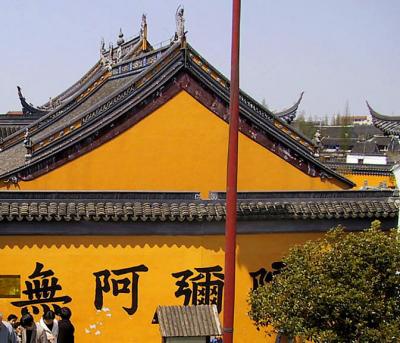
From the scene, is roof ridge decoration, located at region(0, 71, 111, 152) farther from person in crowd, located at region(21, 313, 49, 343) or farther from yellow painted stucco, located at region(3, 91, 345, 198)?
person in crowd, located at region(21, 313, 49, 343)

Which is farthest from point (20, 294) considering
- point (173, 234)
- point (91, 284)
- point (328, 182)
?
point (328, 182)

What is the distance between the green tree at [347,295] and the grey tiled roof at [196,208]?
2.90 m

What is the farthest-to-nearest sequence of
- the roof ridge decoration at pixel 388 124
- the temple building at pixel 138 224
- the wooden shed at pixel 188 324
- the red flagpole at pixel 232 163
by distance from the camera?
the roof ridge decoration at pixel 388 124
the temple building at pixel 138 224
the wooden shed at pixel 188 324
the red flagpole at pixel 232 163

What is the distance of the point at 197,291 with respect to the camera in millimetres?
11672

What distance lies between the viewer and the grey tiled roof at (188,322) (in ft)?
31.6

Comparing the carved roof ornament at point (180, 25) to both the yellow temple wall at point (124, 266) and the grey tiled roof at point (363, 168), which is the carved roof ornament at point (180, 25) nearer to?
the yellow temple wall at point (124, 266)

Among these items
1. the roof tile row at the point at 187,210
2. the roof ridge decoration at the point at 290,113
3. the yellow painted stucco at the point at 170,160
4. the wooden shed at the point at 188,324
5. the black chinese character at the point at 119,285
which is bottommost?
the wooden shed at the point at 188,324

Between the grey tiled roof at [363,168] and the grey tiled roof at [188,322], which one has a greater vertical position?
the grey tiled roof at [363,168]

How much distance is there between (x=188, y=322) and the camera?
9.80m

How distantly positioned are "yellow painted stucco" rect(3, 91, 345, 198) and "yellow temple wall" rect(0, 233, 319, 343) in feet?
10.6

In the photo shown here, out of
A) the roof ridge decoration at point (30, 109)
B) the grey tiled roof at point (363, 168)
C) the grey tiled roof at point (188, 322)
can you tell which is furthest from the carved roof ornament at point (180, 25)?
the grey tiled roof at point (363, 168)

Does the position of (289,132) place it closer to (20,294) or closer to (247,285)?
(247,285)

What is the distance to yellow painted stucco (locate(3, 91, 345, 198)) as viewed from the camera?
14.5 meters

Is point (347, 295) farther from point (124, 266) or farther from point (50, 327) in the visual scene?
point (124, 266)
